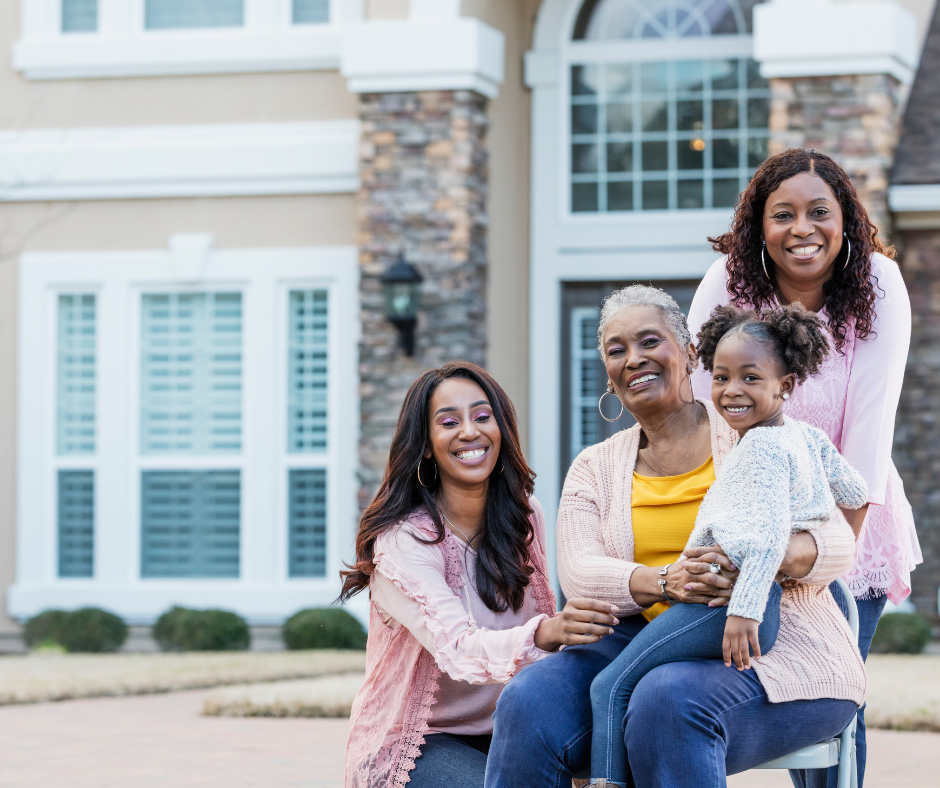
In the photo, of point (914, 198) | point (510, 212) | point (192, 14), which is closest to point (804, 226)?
point (914, 198)

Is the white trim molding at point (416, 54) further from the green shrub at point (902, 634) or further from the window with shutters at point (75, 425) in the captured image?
the green shrub at point (902, 634)

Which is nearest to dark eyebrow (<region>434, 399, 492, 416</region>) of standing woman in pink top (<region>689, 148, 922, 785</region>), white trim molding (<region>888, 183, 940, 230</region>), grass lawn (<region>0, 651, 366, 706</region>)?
standing woman in pink top (<region>689, 148, 922, 785</region>)

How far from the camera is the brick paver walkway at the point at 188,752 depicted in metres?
5.27

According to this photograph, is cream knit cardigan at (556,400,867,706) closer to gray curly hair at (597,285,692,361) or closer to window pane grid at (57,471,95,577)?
gray curly hair at (597,285,692,361)

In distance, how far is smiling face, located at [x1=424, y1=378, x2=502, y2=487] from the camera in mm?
3311

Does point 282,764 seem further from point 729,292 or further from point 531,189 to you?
point 531,189

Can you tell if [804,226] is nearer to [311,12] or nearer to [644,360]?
[644,360]

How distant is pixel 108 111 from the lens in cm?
991

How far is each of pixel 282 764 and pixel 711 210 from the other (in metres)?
5.46

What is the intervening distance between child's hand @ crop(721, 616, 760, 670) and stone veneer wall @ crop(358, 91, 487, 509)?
6.35 m

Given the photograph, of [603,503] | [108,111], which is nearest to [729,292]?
[603,503]

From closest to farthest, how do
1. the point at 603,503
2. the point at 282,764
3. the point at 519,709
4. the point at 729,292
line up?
the point at 519,709 → the point at 603,503 → the point at 729,292 → the point at 282,764

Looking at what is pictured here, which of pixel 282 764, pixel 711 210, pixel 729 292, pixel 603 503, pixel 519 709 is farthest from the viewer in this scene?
pixel 711 210

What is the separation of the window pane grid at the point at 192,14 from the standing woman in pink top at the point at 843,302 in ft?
23.7
